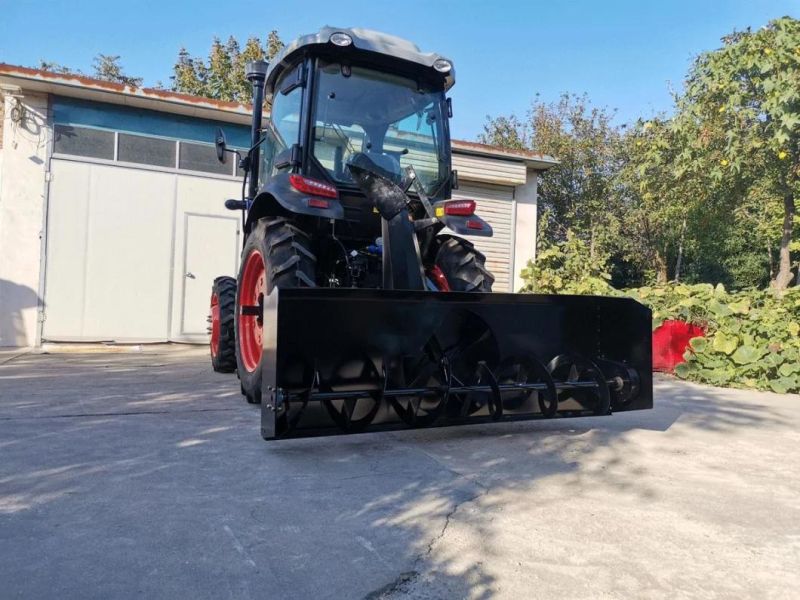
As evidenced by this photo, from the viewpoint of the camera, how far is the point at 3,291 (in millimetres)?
8961

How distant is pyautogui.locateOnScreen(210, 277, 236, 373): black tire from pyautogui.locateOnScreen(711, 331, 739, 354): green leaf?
571 cm

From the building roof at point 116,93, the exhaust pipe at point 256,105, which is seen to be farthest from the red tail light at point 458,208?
the building roof at point 116,93

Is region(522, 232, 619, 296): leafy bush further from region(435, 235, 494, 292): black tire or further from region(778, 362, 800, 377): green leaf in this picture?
region(435, 235, 494, 292): black tire

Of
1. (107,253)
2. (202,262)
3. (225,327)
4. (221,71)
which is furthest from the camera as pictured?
(221,71)

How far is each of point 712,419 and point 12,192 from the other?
9333 millimetres

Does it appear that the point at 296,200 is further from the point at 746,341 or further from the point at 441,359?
the point at 746,341

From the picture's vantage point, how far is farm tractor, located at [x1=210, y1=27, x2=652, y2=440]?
132 inches

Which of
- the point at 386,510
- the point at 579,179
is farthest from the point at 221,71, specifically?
the point at 386,510

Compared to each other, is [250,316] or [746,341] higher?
[250,316]

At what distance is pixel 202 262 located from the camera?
10.1m

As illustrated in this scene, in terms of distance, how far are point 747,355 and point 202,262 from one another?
310 inches

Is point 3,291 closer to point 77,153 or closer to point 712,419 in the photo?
point 77,153

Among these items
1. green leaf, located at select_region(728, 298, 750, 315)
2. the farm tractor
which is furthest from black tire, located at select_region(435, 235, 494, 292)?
green leaf, located at select_region(728, 298, 750, 315)

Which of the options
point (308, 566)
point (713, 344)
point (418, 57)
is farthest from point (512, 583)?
point (713, 344)
